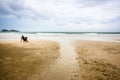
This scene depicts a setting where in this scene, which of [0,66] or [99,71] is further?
[0,66]

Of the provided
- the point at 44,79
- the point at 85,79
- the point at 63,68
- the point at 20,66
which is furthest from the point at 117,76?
the point at 20,66

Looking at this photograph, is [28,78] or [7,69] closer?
[28,78]

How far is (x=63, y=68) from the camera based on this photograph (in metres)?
8.25

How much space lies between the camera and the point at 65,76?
22.5 feet

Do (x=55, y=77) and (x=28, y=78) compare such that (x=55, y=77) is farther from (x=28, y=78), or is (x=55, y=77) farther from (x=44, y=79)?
(x=28, y=78)

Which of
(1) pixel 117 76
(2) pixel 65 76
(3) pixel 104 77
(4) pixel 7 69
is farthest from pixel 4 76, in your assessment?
(1) pixel 117 76

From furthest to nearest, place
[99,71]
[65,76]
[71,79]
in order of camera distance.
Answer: [99,71], [65,76], [71,79]

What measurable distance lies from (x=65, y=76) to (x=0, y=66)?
13.1 ft

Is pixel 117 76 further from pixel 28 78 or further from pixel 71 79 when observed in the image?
pixel 28 78

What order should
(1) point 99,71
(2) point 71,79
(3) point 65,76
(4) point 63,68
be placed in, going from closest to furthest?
(2) point 71,79, (3) point 65,76, (1) point 99,71, (4) point 63,68

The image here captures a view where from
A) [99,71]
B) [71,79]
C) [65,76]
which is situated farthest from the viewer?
[99,71]

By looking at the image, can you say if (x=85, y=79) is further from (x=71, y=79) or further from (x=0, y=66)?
(x=0, y=66)

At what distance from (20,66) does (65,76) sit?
305cm

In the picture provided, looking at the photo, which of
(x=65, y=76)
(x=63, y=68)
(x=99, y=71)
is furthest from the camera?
(x=63, y=68)
